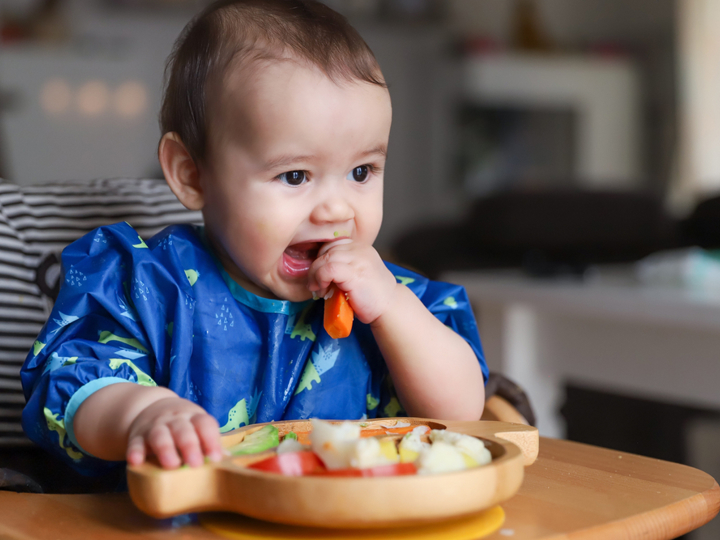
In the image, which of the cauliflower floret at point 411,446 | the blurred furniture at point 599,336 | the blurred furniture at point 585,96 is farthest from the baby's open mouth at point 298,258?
the blurred furniture at point 585,96

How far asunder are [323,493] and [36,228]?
2.16 ft

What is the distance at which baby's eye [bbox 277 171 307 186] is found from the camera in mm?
674

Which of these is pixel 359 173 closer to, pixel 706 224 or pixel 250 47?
pixel 250 47

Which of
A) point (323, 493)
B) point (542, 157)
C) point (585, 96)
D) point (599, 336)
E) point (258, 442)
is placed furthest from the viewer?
point (542, 157)

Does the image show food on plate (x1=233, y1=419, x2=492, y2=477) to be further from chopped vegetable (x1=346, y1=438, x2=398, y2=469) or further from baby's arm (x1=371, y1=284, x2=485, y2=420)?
baby's arm (x1=371, y1=284, x2=485, y2=420)

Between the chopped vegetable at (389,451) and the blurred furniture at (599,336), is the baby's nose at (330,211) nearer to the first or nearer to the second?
the chopped vegetable at (389,451)

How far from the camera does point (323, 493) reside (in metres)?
0.42

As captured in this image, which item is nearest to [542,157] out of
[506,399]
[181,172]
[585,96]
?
[585,96]

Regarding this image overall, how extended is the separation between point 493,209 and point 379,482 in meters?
1.45

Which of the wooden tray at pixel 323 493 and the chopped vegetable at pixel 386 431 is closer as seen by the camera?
the wooden tray at pixel 323 493

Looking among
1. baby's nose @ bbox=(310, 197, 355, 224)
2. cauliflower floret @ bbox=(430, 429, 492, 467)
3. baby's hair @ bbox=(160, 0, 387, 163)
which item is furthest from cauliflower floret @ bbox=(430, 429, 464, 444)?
baby's hair @ bbox=(160, 0, 387, 163)

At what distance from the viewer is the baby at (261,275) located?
0.65 meters

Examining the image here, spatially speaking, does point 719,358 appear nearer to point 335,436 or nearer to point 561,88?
point 335,436

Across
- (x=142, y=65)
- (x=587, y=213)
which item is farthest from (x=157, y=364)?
(x=142, y=65)
